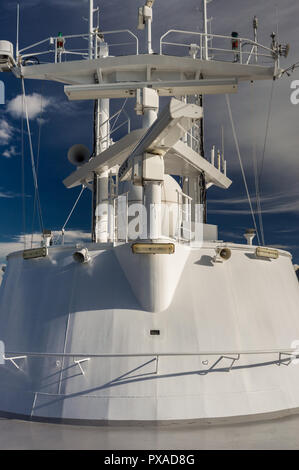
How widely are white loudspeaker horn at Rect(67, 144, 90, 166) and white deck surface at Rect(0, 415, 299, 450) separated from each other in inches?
364

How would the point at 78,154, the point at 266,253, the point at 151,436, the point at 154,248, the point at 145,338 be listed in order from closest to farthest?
1. the point at 151,436
2. the point at 145,338
3. the point at 154,248
4. the point at 266,253
5. the point at 78,154

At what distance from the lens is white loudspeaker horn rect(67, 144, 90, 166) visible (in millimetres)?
16375

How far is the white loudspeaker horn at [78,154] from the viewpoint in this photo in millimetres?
16375

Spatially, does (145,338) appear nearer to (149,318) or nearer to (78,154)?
(149,318)

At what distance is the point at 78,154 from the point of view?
54.0ft

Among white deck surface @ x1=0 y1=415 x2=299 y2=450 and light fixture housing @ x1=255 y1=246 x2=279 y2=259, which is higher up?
light fixture housing @ x1=255 y1=246 x2=279 y2=259

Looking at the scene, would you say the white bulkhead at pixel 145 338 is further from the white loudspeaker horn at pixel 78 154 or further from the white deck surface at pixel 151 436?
the white loudspeaker horn at pixel 78 154

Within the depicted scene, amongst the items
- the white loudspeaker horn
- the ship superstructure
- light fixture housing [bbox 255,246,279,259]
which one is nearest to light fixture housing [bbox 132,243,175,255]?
the ship superstructure

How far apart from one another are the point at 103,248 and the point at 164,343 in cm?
273

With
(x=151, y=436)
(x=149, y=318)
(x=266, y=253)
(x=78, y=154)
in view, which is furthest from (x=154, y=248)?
(x=78, y=154)

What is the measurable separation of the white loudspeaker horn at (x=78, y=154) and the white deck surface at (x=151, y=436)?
9238 millimetres

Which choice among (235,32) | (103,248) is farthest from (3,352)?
(235,32)

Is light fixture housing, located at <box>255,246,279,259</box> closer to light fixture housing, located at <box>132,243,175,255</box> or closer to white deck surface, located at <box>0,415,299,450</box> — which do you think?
light fixture housing, located at <box>132,243,175,255</box>

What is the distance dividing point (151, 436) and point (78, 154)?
1039cm
